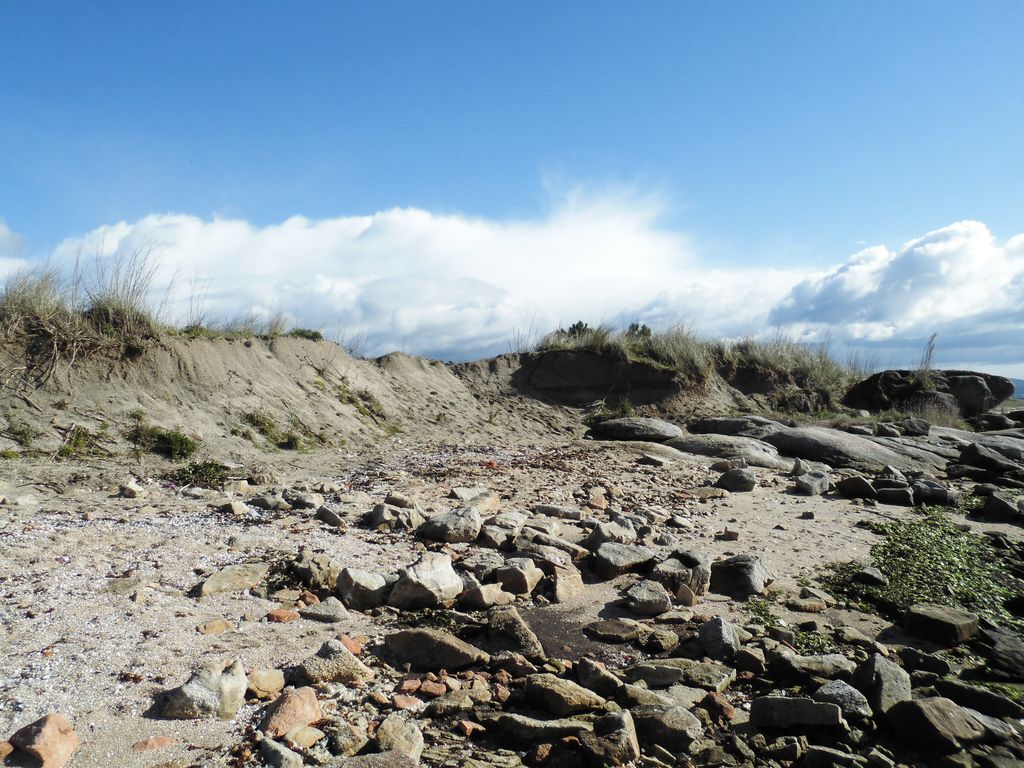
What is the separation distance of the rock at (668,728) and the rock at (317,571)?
7.07ft

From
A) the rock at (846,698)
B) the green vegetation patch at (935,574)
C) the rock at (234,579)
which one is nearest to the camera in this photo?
the rock at (846,698)

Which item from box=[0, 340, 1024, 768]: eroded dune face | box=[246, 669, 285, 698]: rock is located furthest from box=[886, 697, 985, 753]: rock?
box=[246, 669, 285, 698]: rock

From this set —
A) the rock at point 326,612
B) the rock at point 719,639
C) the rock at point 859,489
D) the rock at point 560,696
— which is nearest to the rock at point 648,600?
the rock at point 719,639

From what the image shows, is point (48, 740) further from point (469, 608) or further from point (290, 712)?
point (469, 608)

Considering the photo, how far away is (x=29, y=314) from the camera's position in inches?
352

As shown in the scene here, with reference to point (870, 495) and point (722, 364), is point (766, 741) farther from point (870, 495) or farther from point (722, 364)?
point (722, 364)

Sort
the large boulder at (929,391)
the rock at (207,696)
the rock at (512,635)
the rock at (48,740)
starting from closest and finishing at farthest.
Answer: the rock at (48,740), the rock at (207,696), the rock at (512,635), the large boulder at (929,391)

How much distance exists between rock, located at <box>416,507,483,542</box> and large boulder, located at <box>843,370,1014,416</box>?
55.9 feet

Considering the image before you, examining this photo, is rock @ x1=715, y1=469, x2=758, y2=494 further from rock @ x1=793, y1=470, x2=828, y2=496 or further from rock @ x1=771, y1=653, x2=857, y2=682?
rock @ x1=771, y1=653, x2=857, y2=682

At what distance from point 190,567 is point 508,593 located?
2060mm

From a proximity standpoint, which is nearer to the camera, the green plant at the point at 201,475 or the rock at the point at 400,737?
the rock at the point at 400,737

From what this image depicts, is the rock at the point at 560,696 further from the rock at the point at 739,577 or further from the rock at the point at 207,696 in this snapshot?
the rock at the point at 739,577

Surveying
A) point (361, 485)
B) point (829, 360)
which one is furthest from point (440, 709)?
point (829, 360)

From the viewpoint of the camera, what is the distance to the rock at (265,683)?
2939 millimetres
